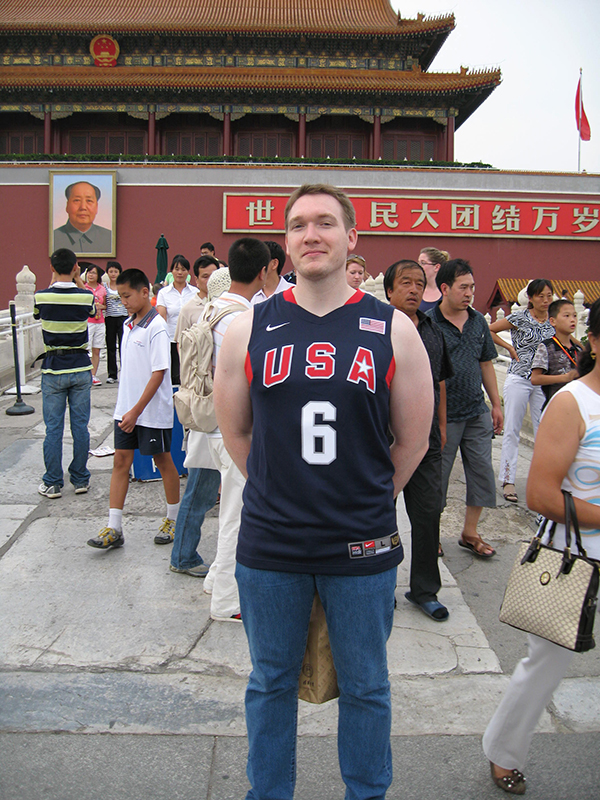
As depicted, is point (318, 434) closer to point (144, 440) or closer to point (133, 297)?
point (144, 440)

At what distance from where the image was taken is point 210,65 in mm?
26031

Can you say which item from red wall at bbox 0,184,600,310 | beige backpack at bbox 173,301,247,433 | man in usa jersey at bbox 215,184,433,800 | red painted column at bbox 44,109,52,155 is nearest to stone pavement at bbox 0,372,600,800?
man in usa jersey at bbox 215,184,433,800

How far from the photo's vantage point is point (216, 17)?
2669 cm

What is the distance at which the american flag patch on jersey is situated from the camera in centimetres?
190

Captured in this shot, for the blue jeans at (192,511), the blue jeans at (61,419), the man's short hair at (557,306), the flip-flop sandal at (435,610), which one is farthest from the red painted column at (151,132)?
the flip-flop sandal at (435,610)

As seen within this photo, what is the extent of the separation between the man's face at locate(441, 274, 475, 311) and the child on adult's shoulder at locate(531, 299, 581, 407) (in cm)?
125

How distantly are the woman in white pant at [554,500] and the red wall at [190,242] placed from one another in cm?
2116

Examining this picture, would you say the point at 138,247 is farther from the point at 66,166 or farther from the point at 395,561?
the point at 395,561

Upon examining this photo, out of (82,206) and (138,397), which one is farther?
(82,206)

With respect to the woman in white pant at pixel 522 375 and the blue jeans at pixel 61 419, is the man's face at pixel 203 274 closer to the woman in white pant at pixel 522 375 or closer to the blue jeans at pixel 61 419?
the blue jeans at pixel 61 419

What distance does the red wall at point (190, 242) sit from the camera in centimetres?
2291

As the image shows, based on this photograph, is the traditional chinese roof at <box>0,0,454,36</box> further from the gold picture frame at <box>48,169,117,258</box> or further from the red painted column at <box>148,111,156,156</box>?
the gold picture frame at <box>48,169,117,258</box>

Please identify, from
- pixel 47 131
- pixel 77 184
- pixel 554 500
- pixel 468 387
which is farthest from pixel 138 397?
pixel 47 131

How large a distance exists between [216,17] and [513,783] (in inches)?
1163
